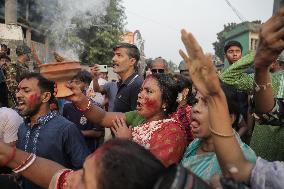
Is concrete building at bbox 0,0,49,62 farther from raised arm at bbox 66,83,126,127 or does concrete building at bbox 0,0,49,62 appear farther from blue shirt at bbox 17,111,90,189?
blue shirt at bbox 17,111,90,189

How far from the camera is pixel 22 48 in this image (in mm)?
6543

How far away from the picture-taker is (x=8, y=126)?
3.51m

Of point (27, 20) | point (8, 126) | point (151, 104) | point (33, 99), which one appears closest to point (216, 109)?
point (151, 104)

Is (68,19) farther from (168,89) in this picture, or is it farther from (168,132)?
(168,132)

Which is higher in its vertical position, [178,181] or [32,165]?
[178,181]

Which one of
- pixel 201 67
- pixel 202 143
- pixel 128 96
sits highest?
pixel 201 67

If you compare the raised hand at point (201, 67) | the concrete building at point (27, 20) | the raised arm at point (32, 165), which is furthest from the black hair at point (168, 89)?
the concrete building at point (27, 20)

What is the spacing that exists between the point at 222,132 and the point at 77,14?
2343 centimetres

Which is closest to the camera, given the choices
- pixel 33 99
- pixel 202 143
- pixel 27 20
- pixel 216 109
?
pixel 216 109

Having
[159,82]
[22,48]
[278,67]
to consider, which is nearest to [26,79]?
[159,82]

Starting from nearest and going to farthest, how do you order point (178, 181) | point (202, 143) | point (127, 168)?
1. point (178, 181)
2. point (127, 168)
3. point (202, 143)

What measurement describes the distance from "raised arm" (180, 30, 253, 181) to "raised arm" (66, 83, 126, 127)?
1827 mm

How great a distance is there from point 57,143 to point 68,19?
68.1ft

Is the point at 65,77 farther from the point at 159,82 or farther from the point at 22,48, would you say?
the point at 22,48
